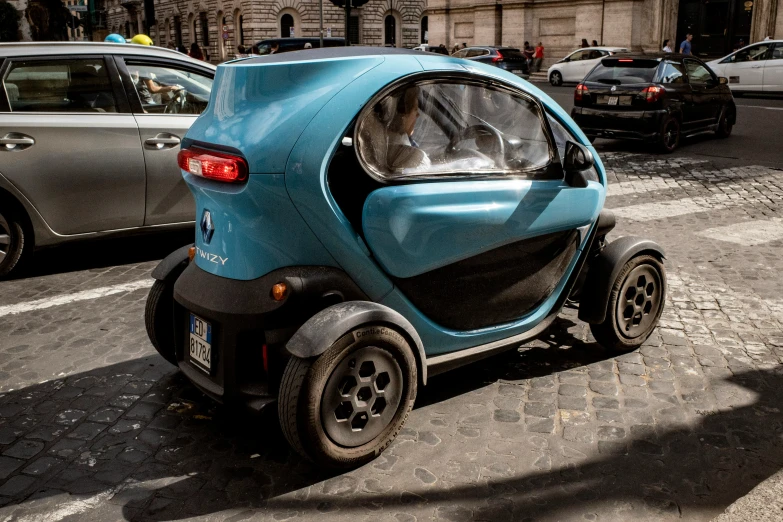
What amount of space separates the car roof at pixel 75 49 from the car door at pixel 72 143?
0.05m

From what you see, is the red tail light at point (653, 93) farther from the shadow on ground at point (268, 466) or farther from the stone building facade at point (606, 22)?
the stone building facade at point (606, 22)

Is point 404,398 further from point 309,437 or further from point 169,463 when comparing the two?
point 169,463

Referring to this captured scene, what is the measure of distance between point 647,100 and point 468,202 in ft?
33.3

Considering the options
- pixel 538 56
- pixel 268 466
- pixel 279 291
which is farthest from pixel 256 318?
pixel 538 56

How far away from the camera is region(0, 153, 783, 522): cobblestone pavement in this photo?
322 centimetres

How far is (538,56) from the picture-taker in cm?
3875

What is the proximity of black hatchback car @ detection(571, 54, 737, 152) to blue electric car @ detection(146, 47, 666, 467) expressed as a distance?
9.53 m

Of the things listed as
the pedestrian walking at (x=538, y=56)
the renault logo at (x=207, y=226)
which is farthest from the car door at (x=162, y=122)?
the pedestrian walking at (x=538, y=56)

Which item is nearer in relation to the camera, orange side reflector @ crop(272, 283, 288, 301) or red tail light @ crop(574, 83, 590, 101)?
orange side reflector @ crop(272, 283, 288, 301)

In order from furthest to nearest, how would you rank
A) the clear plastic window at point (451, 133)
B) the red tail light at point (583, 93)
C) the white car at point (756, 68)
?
the white car at point (756, 68), the red tail light at point (583, 93), the clear plastic window at point (451, 133)

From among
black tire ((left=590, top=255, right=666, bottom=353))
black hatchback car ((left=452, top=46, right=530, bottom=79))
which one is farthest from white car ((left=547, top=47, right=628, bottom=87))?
black tire ((left=590, top=255, right=666, bottom=353))

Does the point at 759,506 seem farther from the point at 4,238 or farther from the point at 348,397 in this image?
the point at 4,238

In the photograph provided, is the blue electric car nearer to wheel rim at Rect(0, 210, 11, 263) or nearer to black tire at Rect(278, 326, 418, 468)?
black tire at Rect(278, 326, 418, 468)

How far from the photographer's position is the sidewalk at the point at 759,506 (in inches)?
120
